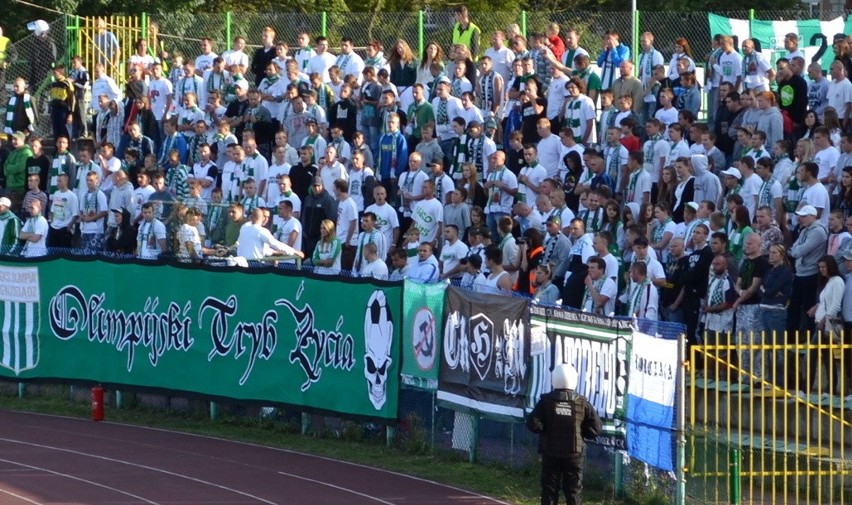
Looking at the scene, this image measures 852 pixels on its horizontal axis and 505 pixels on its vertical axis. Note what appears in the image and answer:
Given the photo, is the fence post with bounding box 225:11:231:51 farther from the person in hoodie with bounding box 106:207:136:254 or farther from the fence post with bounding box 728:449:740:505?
the fence post with bounding box 728:449:740:505

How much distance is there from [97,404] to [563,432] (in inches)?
368

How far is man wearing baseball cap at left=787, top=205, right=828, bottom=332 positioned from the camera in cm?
1769

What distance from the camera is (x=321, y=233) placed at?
2261 cm

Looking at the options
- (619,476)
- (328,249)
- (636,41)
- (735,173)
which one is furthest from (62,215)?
(619,476)

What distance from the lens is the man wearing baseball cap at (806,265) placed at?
17.7m

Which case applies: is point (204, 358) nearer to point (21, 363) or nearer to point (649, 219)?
point (21, 363)

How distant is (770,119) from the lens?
22.0m

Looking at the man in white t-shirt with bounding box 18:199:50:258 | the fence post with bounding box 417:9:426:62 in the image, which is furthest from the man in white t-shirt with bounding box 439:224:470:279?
the fence post with bounding box 417:9:426:62

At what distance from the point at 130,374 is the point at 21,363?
2.26m

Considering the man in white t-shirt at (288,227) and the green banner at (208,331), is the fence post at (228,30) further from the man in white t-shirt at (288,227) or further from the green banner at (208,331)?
the green banner at (208,331)

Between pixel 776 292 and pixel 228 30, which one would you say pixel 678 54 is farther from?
pixel 228 30

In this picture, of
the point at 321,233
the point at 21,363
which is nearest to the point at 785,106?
the point at 321,233

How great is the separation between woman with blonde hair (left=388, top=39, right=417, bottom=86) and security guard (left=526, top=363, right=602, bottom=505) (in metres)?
13.7

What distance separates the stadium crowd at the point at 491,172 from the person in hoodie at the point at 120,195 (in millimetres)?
37
